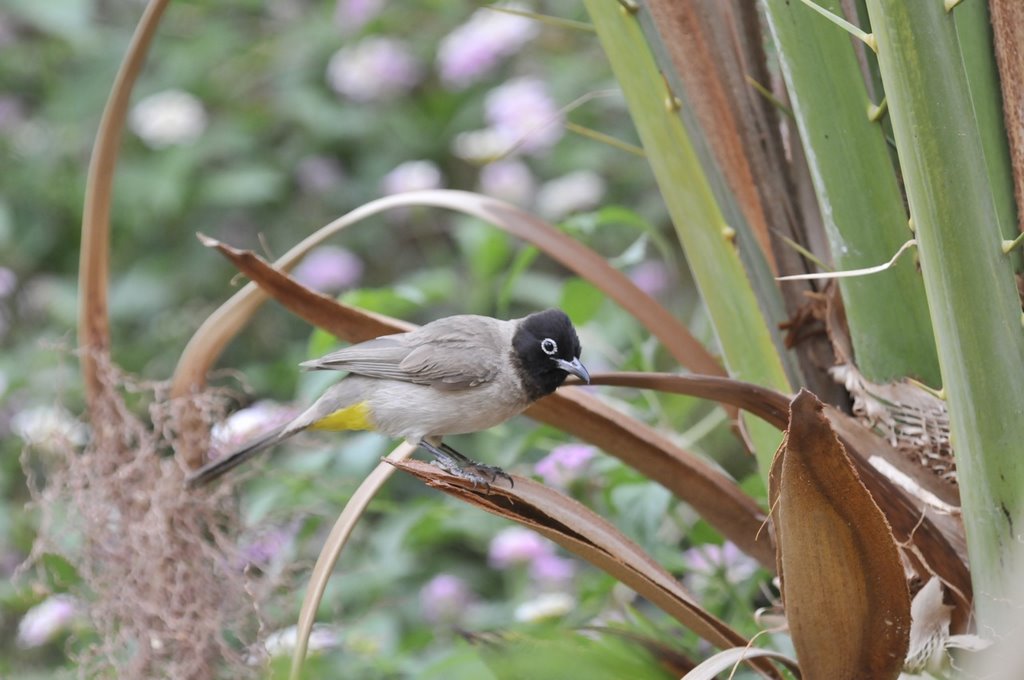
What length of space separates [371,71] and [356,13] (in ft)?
0.89

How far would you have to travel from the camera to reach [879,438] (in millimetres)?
1295

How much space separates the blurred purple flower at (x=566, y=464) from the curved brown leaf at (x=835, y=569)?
34.9 inches

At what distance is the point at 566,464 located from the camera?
2.08 m

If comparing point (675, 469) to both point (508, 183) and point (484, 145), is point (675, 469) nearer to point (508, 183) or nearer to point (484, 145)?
point (484, 145)

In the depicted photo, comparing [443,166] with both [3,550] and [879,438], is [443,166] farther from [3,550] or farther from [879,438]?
[879,438]

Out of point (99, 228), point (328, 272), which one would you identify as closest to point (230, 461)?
point (99, 228)

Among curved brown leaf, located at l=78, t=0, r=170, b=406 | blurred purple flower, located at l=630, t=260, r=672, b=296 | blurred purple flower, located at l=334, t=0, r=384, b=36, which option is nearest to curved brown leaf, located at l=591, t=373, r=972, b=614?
curved brown leaf, located at l=78, t=0, r=170, b=406

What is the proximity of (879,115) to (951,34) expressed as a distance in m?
0.24

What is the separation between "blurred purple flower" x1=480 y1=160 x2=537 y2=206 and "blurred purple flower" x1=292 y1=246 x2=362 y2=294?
513 millimetres

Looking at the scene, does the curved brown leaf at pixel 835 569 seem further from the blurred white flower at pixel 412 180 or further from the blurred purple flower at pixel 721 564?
the blurred white flower at pixel 412 180

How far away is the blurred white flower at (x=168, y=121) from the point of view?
399cm

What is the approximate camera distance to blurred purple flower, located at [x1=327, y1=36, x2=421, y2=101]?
13.7ft

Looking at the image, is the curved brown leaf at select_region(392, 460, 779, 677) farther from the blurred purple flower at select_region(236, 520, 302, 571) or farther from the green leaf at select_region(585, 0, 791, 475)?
the blurred purple flower at select_region(236, 520, 302, 571)

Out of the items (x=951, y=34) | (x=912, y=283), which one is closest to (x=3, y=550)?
(x=912, y=283)
